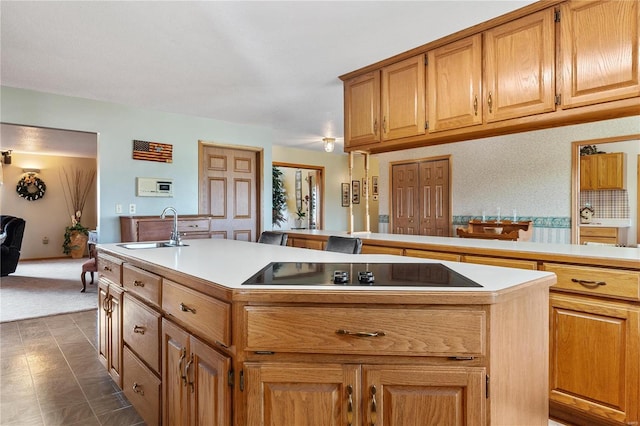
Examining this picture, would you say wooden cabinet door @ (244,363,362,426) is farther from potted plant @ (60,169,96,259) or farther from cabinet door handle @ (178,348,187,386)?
potted plant @ (60,169,96,259)

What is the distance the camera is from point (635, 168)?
4.78 meters

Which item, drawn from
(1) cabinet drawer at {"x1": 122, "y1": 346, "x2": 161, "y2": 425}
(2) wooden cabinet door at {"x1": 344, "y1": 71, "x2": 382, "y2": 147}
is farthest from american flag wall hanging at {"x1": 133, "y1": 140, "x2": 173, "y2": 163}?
(1) cabinet drawer at {"x1": 122, "y1": 346, "x2": 161, "y2": 425}

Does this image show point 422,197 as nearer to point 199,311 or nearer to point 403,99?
point 403,99

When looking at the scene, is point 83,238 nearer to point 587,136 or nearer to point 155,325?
point 155,325

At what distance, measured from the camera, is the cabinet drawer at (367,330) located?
3.44 feet

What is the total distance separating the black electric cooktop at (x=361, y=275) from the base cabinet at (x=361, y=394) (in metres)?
0.25

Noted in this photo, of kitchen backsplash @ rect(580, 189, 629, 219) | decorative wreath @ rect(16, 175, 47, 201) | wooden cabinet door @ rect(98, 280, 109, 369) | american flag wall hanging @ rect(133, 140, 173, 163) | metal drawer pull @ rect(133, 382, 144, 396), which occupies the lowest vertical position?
metal drawer pull @ rect(133, 382, 144, 396)

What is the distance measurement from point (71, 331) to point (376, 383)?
3.49 meters

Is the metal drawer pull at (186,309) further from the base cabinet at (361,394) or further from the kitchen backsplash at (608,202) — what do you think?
the kitchen backsplash at (608,202)

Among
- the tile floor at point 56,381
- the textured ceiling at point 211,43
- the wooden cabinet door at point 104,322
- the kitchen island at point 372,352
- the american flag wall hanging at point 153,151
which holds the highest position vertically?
the textured ceiling at point 211,43

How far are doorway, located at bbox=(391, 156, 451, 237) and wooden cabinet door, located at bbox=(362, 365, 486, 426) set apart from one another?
4997mm

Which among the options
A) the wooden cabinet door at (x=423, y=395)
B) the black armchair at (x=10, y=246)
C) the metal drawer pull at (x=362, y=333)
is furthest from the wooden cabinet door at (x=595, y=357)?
the black armchair at (x=10, y=246)

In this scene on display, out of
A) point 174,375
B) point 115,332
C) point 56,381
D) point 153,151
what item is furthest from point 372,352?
point 153,151

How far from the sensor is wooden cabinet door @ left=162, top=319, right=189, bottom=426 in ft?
4.59
